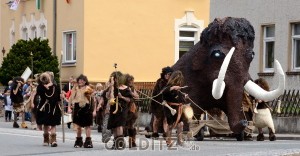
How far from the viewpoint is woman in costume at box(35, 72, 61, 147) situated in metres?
21.5

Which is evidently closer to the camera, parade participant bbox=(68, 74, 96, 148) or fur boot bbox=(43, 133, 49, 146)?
parade participant bbox=(68, 74, 96, 148)

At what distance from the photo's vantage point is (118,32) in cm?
4434

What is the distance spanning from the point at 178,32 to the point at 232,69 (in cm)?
2670

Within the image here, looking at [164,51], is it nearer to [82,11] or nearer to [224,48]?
[82,11]

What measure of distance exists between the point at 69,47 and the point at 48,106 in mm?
23771

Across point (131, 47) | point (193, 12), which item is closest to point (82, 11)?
point (131, 47)

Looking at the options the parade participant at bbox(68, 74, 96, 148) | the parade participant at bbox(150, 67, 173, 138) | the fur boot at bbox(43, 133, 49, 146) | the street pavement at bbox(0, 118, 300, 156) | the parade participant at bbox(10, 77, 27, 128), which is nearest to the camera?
the street pavement at bbox(0, 118, 300, 156)

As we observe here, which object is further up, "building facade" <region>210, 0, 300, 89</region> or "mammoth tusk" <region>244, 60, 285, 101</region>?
"building facade" <region>210, 0, 300, 89</region>

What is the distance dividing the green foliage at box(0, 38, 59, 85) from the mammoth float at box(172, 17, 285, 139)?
22.2 meters

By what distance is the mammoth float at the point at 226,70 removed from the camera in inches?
779

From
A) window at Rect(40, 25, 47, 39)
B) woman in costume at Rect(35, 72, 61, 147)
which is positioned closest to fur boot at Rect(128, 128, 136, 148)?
woman in costume at Rect(35, 72, 61, 147)

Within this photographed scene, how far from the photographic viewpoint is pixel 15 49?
4334cm

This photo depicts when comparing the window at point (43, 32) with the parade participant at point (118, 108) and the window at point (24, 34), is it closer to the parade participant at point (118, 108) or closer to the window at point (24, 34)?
the window at point (24, 34)

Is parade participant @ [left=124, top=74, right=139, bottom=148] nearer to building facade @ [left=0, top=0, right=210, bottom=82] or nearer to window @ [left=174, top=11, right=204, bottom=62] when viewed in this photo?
building facade @ [left=0, top=0, right=210, bottom=82]
